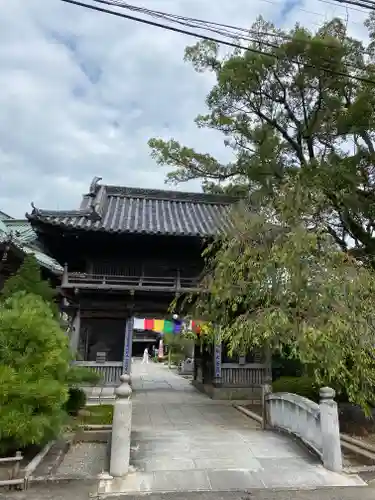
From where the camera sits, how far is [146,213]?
17594mm

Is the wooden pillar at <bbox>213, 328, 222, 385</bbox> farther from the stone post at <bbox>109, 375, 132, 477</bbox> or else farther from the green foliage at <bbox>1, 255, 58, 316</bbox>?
the stone post at <bbox>109, 375, 132, 477</bbox>

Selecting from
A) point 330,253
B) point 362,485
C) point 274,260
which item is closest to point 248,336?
point 274,260

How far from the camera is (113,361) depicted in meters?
14.4

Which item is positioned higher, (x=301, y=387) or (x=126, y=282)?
(x=126, y=282)

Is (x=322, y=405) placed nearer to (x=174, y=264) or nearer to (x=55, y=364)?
(x=55, y=364)

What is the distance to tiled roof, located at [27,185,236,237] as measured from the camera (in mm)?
14102

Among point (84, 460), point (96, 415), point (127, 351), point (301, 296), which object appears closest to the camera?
point (301, 296)

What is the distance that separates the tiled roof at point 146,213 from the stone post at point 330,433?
20.3 feet

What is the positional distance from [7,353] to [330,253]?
547 cm

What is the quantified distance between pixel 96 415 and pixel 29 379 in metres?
4.52

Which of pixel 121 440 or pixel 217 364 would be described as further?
pixel 217 364

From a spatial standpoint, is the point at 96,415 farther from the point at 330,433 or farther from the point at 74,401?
A: the point at 330,433

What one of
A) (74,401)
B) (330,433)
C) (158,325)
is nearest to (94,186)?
(158,325)

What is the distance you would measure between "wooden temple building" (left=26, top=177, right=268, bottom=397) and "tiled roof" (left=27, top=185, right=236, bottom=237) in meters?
0.06
